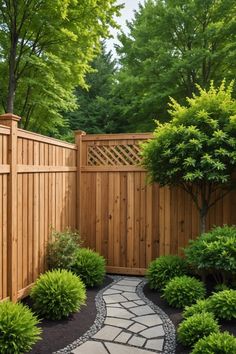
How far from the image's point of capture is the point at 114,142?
17.1 ft

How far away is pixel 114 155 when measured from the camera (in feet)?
17.2

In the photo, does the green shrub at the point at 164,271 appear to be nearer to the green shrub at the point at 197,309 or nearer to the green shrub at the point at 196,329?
the green shrub at the point at 197,309

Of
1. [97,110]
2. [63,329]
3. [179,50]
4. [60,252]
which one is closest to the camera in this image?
[63,329]

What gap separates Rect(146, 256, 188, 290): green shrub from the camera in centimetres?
414

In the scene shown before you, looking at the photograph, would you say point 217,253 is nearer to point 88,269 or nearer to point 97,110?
point 88,269

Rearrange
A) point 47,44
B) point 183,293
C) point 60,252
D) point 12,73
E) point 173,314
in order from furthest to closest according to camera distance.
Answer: point 47,44 < point 12,73 < point 60,252 < point 183,293 < point 173,314

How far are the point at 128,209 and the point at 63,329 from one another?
94.1 inches

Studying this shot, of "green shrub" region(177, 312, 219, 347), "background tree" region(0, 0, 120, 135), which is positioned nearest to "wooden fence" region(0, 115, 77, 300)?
"green shrub" region(177, 312, 219, 347)

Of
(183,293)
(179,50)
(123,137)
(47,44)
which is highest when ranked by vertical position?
(179,50)

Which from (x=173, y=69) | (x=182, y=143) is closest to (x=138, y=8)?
(x=173, y=69)

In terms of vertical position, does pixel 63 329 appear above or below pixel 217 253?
below

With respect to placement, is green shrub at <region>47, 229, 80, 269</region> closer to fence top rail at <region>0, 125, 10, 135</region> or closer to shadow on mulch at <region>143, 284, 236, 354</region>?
shadow on mulch at <region>143, 284, 236, 354</region>

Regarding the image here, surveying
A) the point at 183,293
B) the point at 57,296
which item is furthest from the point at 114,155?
the point at 57,296

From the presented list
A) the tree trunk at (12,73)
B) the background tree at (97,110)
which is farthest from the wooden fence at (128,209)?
the background tree at (97,110)
